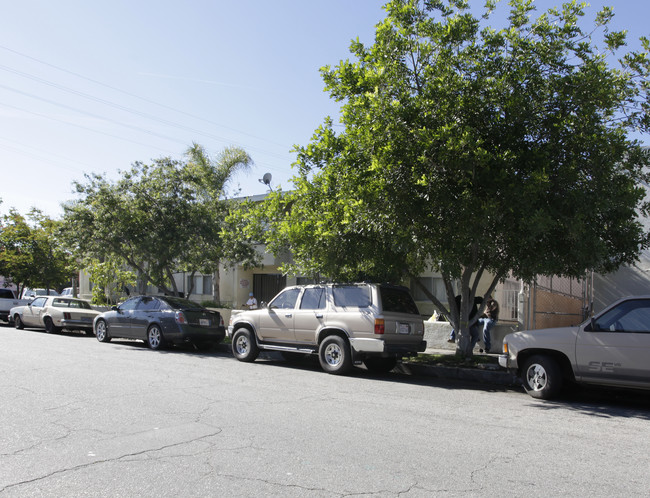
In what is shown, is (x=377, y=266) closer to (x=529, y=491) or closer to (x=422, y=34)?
(x=422, y=34)

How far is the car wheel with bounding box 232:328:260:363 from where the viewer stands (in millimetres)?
12984

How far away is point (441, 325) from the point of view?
15938mm

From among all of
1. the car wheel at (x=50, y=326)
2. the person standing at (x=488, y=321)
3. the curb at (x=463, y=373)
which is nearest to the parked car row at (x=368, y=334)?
the curb at (x=463, y=373)

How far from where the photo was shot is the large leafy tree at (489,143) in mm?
9711

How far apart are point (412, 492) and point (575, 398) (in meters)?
5.80

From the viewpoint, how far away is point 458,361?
12.1m

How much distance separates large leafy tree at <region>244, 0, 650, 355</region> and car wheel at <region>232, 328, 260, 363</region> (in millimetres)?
3448

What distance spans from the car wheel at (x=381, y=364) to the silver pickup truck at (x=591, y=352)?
3.07 meters

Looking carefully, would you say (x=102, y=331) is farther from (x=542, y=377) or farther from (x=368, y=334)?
(x=542, y=377)

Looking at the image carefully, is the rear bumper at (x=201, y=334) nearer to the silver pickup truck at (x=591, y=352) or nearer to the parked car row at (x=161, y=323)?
the parked car row at (x=161, y=323)

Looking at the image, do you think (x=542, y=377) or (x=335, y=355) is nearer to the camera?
(x=542, y=377)

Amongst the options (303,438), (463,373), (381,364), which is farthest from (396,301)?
(303,438)

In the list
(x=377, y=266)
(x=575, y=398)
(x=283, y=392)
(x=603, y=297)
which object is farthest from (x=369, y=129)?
(x=603, y=297)

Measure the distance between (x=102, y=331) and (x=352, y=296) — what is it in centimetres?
954
